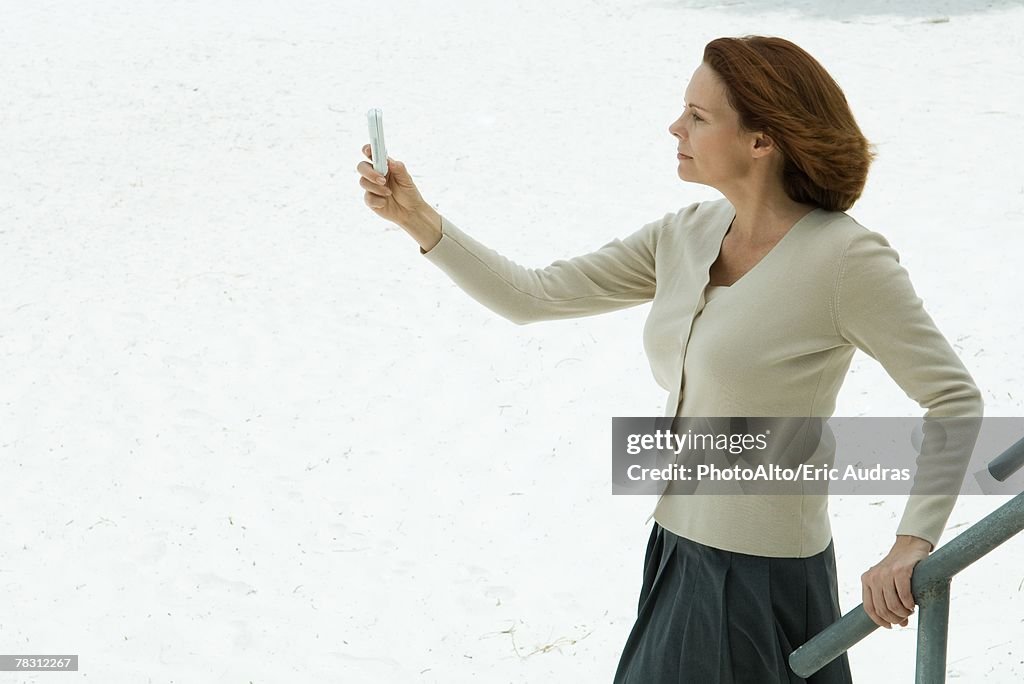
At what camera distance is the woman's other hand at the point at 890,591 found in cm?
151

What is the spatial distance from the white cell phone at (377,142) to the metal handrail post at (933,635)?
1109 mm

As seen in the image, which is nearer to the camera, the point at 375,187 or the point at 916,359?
the point at 916,359

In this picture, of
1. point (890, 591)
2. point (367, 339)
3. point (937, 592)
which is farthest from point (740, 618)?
point (367, 339)

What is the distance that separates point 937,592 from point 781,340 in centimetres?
54

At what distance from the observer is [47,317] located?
714 centimetres

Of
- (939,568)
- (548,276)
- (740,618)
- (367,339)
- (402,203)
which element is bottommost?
(740,618)

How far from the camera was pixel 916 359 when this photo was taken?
5.80 feet

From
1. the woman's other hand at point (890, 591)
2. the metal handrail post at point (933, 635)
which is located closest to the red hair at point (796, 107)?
the woman's other hand at point (890, 591)

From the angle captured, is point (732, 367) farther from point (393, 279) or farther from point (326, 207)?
point (326, 207)

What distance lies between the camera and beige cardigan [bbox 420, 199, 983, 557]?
69.9 inches

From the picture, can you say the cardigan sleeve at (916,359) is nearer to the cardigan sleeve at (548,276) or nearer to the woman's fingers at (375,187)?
the cardigan sleeve at (548,276)

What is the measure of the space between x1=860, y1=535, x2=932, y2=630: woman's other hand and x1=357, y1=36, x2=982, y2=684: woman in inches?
5.3

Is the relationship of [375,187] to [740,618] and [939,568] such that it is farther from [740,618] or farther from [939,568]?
[939,568]

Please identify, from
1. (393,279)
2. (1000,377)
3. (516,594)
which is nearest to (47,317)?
(393,279)
